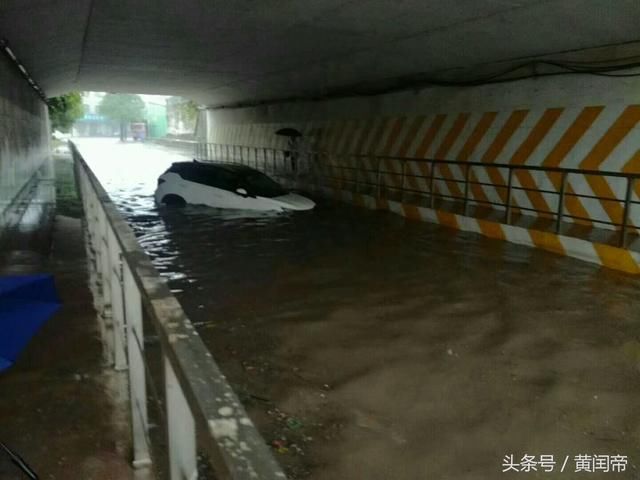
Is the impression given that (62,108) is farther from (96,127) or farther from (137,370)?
(96,127)

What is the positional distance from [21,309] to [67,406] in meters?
1.04

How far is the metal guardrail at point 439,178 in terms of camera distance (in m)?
8.76

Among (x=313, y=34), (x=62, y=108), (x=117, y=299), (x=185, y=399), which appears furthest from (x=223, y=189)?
(x=62, y=108)

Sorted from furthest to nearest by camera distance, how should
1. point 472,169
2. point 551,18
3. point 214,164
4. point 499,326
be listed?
point 214,164
point 472,169
point 551,18
point 499,326

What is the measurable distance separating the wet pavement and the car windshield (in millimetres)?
7148

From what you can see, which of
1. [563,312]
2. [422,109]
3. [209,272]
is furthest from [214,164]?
[563,312]

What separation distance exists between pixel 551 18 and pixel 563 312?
4473 millimetres

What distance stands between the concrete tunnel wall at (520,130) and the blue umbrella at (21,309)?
8677 mm

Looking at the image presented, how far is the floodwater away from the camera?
3514 millimetres

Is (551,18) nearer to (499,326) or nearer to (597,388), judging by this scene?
(499,326)

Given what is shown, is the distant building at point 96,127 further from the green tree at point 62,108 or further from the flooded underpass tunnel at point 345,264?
the flooded underpass tunnel at point 345,264

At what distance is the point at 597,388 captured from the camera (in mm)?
4305

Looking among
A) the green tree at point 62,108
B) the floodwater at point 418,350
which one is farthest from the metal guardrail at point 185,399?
the green tree at point 62,108

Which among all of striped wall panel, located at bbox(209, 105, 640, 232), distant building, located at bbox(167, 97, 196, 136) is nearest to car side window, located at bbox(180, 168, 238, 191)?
striped wall panel, located at bbox(209, 105, 640, 232)
